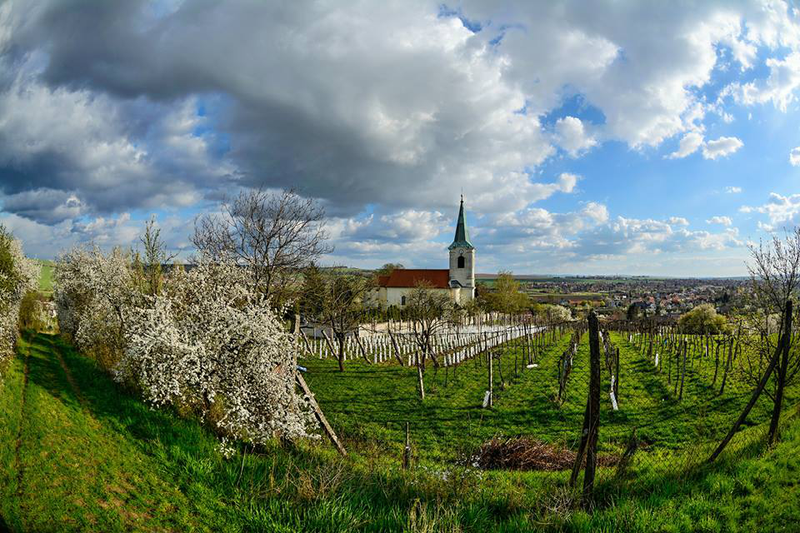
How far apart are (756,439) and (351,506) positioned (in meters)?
8.21

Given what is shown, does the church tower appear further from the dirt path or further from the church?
the dirt path

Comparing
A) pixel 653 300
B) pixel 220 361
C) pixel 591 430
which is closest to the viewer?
pixel 591 430

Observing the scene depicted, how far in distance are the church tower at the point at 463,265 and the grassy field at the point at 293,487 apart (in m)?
76.7

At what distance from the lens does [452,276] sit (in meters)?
Answer: 87.0

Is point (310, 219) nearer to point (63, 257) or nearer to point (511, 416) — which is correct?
point (511, 416)

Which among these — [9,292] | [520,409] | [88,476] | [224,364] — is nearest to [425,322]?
[520,409]

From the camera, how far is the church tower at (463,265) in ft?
282

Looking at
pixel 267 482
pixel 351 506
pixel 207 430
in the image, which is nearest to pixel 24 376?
pixel 207 430

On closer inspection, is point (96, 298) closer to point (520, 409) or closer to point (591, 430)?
point (520, 409)

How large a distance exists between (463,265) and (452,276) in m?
3.13

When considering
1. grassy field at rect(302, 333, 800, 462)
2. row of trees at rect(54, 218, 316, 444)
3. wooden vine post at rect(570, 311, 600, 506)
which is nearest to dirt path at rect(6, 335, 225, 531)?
row of trees at rect(54, 218, 316, 444)

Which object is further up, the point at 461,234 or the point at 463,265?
the point at 461,234

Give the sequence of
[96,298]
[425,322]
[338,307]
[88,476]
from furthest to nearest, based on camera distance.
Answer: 1. [425,322]
2. [338,307]
3. [96,298]
4. [88,476]

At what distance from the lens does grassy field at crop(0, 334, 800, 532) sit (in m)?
6.07
